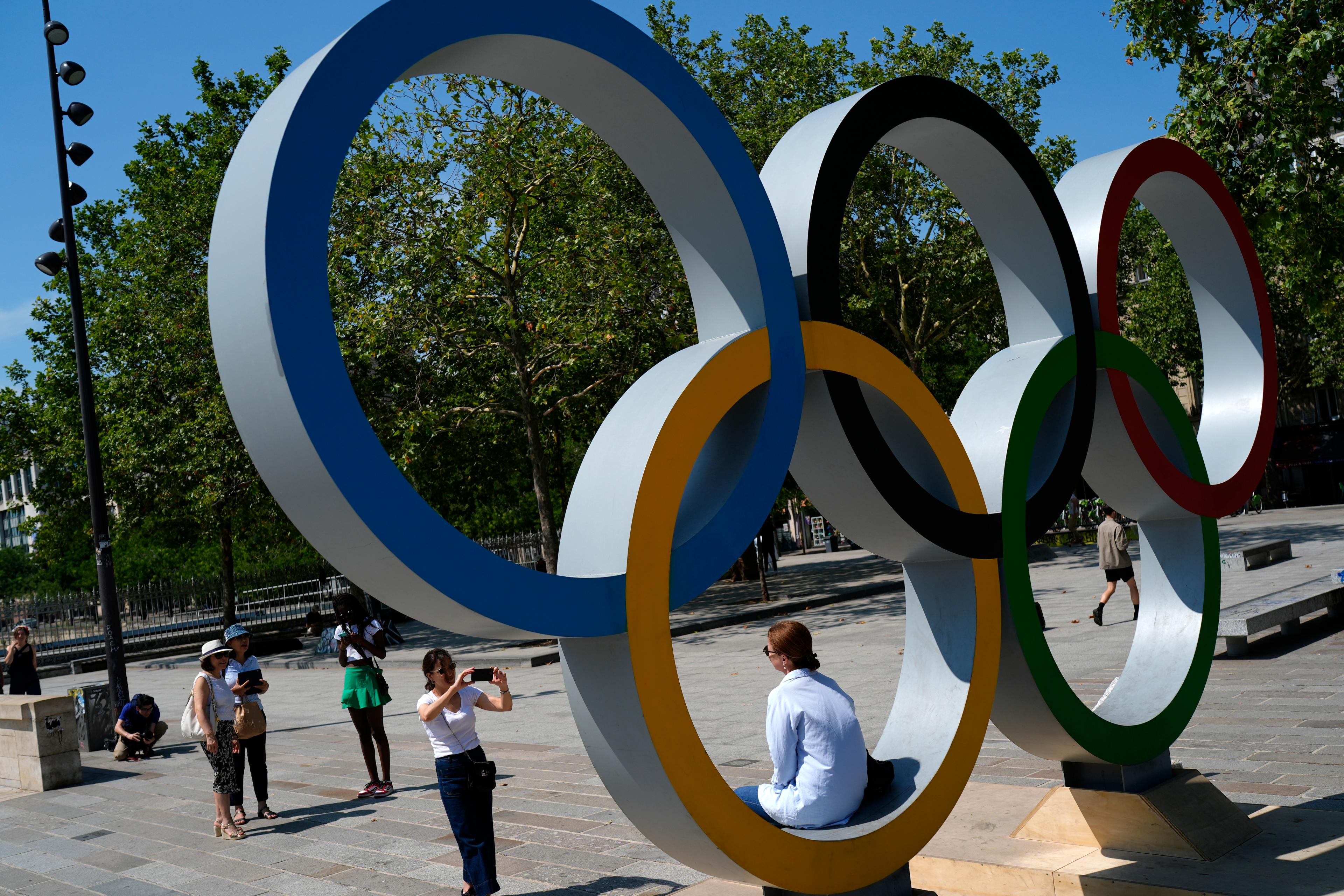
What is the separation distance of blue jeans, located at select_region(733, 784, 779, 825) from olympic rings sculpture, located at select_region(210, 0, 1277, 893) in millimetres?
200

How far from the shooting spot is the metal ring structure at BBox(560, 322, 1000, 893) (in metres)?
3.90

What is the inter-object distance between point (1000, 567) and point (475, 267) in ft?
51.7

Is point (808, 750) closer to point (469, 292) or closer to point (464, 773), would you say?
point (464, 773)

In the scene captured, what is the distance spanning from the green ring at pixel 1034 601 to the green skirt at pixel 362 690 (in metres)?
5.71

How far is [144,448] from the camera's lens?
23375 millimetres

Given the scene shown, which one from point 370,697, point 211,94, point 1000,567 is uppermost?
point 211,94

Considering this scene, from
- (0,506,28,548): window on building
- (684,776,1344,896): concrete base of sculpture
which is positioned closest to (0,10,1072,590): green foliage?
(684,776,1344,896): concrete base of sculpture

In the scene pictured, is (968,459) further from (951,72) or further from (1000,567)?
(951,72)

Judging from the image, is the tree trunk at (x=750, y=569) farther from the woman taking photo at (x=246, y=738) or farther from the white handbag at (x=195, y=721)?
the white handbag at (x=195, y=721)

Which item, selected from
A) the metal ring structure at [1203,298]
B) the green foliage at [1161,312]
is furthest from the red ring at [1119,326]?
the green foliage at [1161,312]

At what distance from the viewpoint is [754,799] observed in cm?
456

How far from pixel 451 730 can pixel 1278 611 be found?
31.3ft

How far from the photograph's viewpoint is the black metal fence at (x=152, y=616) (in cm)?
2786

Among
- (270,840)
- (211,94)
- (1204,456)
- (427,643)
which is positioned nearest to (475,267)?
(427,643)
